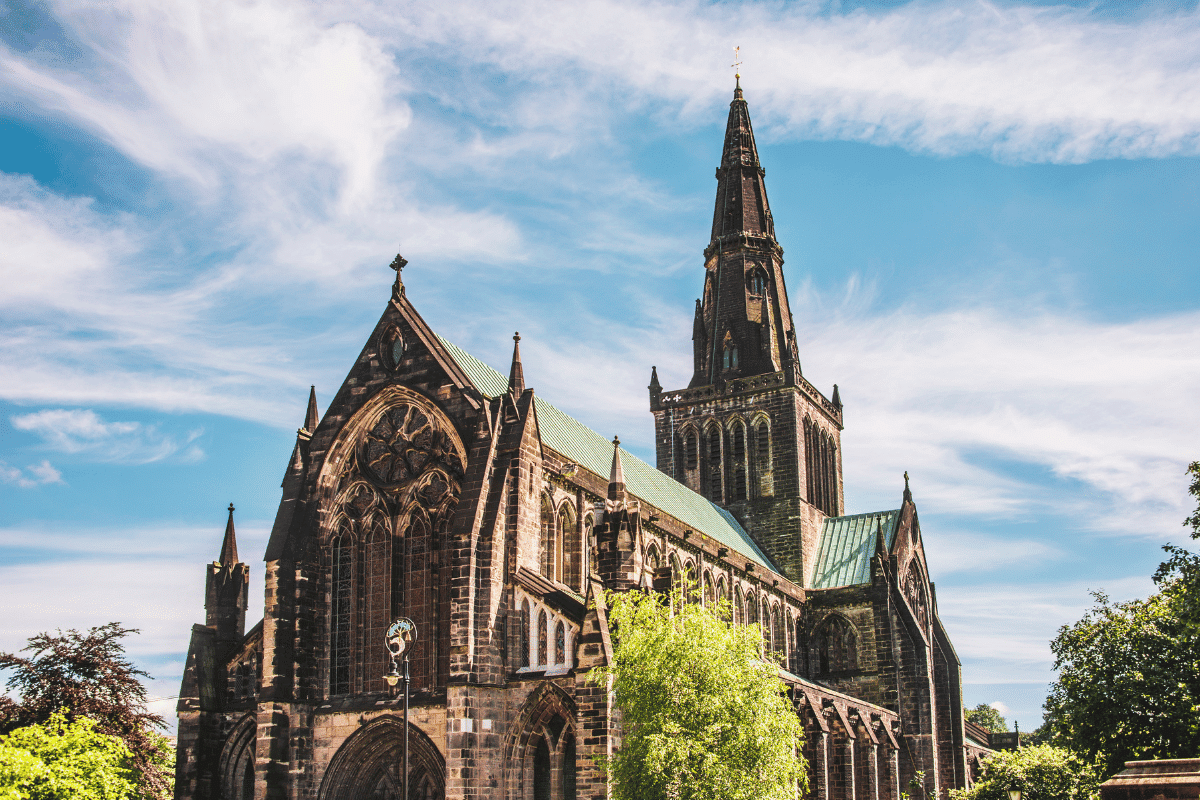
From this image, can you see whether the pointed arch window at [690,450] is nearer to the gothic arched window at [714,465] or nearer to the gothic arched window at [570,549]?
the gothic arched window at [714,465]

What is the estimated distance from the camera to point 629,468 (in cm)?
4541

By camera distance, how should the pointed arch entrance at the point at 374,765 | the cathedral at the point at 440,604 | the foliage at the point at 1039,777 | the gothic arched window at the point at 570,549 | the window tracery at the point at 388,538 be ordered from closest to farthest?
the cathedral at the point at 440,604 → the pointed arch entrance at the point at 374,765 → the window tracery at the point at 388,538 → the gothic arched window at the point at 570,549 → the foliage at the point at 1039,777

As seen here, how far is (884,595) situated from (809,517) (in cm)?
712

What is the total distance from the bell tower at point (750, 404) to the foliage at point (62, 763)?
31.8 metres

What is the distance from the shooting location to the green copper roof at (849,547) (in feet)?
176

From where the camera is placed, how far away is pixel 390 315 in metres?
33.7

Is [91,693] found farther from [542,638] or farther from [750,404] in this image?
[750,404]

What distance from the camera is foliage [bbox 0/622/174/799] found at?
36.2m

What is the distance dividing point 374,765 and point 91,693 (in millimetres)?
12913

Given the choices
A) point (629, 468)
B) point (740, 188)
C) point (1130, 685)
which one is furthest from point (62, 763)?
point (740, 188)

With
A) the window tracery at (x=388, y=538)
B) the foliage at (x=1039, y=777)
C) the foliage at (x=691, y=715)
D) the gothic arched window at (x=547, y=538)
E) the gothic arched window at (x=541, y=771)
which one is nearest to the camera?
the foliage at (x=691, y=715)

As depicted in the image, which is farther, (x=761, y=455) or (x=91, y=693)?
(x=761, y=455)

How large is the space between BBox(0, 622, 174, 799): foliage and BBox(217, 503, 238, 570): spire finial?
256 inches

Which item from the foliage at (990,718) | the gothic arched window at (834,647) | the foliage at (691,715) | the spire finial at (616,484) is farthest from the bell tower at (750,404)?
the foliage at (990,718)
